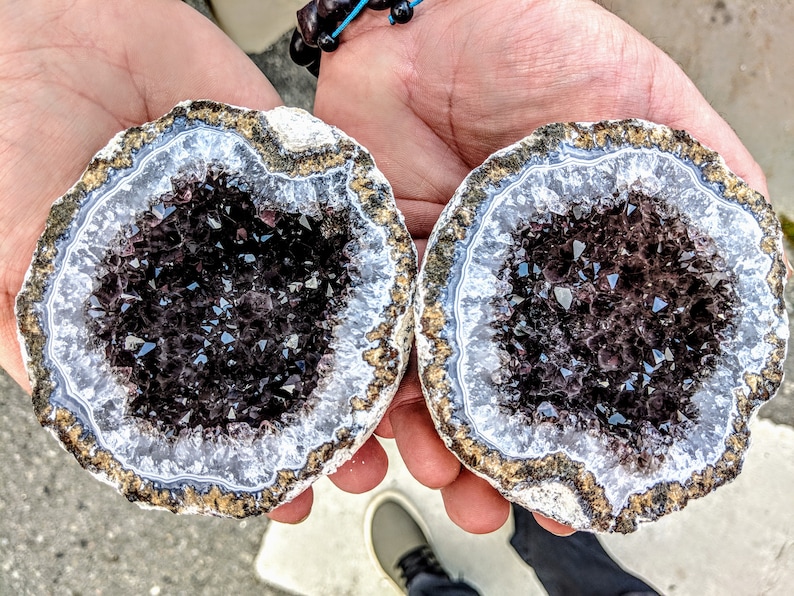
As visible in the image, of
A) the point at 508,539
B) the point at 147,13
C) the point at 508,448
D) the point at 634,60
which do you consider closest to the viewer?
the point at 508,448

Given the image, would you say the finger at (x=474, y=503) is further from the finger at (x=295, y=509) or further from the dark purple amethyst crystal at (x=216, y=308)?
the dark purple amethyst crystal at (x=216, y=308)

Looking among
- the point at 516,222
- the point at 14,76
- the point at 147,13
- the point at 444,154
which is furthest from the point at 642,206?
the point at 14,76

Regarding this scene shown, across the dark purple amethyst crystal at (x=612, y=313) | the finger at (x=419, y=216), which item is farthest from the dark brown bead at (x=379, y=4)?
the dark purple amethyst crystal at (x=612, y=313)

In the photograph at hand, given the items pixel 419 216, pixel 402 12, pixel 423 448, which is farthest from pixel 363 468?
pixel 402 12

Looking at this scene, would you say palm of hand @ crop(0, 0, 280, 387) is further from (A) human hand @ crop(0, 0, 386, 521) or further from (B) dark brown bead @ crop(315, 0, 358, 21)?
(B) dark brown bead @ crop(315, 0, 358, 21)

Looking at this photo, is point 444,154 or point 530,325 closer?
point 530,325

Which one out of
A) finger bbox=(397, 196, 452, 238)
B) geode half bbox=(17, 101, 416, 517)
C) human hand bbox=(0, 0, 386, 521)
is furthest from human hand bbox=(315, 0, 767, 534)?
geode half bbox=(17, 101, 416, 517)

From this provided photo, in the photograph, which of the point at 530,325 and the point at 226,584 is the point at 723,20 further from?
the point at 226,584
